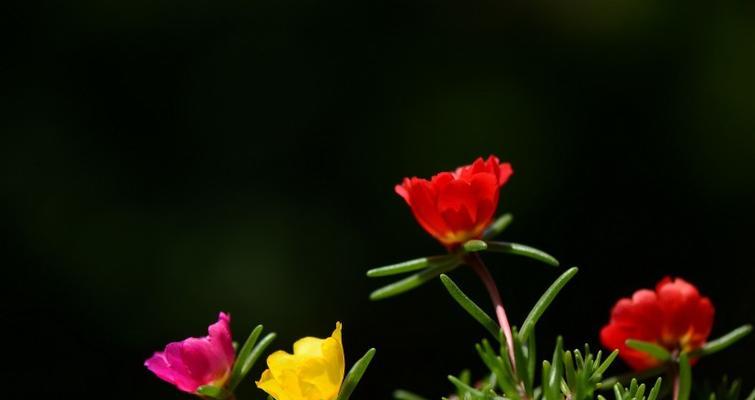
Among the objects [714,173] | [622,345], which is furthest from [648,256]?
[622,345]

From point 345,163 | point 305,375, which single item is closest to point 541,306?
point 305,375

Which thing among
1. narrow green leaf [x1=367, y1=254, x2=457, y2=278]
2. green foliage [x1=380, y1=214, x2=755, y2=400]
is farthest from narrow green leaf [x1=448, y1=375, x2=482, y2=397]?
narrow green leaf [x1=367, y1=254, x2=457, y2=278]

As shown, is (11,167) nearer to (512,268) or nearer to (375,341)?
(375,341)

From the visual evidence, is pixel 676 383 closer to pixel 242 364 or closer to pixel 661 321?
pixel 661 321

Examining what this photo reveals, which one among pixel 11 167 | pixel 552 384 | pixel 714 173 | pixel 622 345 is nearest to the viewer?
pixel 552 384

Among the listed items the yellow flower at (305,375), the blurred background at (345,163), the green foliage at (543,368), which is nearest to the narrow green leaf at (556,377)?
the green foliage at (543,368)

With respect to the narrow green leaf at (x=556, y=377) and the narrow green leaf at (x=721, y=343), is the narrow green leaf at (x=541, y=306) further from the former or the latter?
the narrow green leaf at (x=721, y=343)
